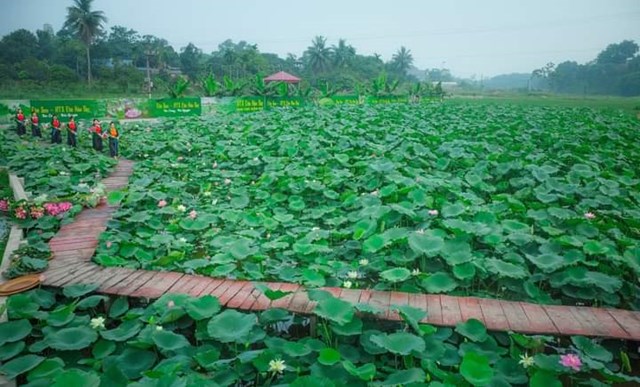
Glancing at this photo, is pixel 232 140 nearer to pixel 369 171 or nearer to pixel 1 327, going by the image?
pixel 369 171

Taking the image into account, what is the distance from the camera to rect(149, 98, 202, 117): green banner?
16.3 m

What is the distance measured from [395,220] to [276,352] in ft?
7.64

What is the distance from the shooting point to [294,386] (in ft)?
6.17

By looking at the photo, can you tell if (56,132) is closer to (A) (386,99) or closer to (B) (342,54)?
(A) (386,99)

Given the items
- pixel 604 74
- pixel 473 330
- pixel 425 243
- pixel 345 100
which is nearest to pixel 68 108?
pixel 425 243

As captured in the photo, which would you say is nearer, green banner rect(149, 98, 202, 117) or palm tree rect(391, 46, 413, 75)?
green banner rect(149, 98, 202, 117)

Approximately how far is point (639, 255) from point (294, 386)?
113 inches

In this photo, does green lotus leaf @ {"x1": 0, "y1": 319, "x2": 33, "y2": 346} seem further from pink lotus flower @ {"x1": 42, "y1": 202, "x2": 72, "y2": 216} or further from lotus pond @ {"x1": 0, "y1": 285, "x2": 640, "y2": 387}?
pink lotus flower @ {"x1": 42, "y1": 202, "x2": 72, "y2": 216}

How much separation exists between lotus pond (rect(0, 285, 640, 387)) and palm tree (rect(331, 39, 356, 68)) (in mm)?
52936

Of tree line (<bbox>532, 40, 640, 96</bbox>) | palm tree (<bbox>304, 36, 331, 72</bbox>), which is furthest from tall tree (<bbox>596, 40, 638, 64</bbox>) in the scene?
palm tree (<bbox>304, 36, 331, 72</bbox>)

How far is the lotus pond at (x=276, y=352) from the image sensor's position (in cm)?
214

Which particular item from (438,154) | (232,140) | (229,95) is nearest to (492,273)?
(438,154)

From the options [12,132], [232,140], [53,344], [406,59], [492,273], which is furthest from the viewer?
[406,59]

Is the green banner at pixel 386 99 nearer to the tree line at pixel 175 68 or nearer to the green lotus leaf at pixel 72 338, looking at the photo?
the tree line at pixel 175 68
